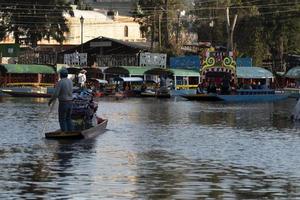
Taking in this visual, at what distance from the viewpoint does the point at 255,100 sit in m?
56.1

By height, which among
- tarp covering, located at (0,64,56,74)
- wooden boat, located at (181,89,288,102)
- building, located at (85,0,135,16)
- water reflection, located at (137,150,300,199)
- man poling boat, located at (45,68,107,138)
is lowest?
wooden boat, located at (181,89,288,102)

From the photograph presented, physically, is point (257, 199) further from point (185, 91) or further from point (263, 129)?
point (185, 91)

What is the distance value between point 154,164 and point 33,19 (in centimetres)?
7345

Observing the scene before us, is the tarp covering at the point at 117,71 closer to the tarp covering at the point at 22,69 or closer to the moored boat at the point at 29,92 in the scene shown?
the tarp covering at the point at 22,69

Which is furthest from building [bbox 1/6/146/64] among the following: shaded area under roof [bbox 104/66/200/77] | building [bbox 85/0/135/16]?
shaded area under roof [bbox 104/66/200/77]

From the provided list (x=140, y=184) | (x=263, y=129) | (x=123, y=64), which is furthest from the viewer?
(x=123, y=64)

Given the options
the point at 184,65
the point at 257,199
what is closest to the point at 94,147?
the point at 257,199

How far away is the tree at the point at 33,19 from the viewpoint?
87.6m

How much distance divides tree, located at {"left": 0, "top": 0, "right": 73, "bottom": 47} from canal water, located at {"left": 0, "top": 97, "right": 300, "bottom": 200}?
63.5m

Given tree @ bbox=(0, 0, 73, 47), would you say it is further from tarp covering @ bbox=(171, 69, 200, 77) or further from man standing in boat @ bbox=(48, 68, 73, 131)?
man standing in boat @ bbox=(48, 68, 73, 131)

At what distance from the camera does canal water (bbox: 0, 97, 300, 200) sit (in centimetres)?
1203

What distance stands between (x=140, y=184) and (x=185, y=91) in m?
52.1

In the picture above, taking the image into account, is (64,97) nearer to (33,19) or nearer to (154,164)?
(154,164)

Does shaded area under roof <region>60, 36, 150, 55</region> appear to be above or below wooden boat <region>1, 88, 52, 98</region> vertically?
above
